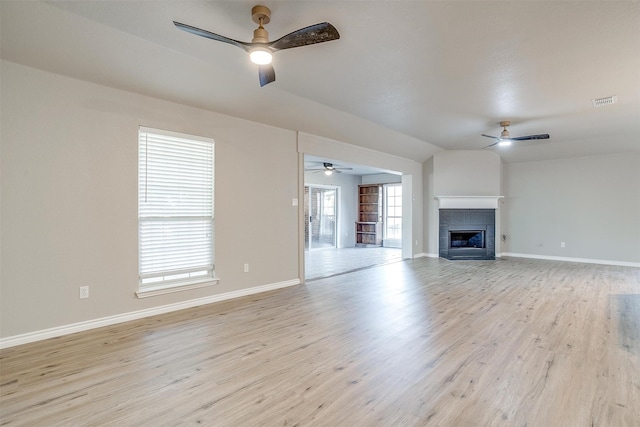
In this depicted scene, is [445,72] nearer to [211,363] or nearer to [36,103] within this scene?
[211,363]

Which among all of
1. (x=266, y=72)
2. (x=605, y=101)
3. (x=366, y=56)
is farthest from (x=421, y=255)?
(x=266, y=72)

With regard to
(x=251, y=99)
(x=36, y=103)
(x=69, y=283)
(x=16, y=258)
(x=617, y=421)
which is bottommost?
(x=617, y=421)

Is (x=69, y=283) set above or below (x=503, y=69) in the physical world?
below

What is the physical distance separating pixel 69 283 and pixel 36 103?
1745 mm

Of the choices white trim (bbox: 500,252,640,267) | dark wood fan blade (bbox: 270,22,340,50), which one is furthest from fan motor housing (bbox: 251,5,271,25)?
white trim (bbox: 500,252,640,267)

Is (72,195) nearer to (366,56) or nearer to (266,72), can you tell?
(266,72)

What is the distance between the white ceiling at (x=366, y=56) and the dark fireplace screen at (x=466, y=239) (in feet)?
12.0

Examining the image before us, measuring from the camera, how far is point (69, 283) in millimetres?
3186

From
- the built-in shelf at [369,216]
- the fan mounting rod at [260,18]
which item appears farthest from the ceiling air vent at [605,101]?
the built-in shelf at [369,216]

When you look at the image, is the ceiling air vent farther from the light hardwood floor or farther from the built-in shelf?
the built-in shelf

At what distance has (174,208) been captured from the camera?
13.1 ft

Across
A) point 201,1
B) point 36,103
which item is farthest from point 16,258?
point 201,1

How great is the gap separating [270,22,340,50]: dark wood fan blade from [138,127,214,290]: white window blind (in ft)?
7.05

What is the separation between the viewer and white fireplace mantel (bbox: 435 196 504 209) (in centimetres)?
798
